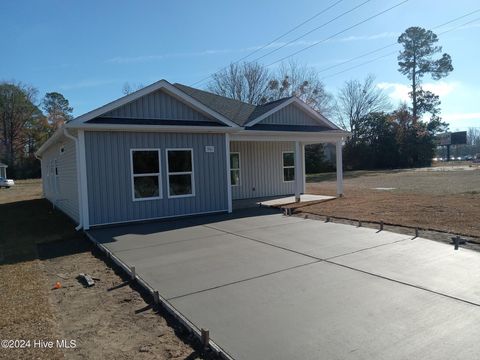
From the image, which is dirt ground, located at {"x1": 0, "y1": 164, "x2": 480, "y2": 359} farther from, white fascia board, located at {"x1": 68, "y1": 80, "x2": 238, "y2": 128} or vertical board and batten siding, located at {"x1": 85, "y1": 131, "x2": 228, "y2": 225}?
white fascia board, located at {"x1": 68, "y1": 80, "x2": 238, "y2": 128}

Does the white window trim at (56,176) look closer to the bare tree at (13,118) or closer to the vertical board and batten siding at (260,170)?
the vertical board and batten siding at (260,170)

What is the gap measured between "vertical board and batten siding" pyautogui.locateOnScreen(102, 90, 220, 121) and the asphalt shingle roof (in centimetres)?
178

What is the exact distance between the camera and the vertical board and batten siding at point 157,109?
10.7 m

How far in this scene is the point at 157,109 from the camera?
11.2 metres

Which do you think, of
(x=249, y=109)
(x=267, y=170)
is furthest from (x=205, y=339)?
(x=249, y=109)

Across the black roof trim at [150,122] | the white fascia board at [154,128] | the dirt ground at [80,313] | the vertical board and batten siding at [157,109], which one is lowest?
the dirt ground at [80,313]

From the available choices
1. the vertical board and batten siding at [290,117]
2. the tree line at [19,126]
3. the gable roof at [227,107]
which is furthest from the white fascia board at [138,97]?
the tree line at [19,126]

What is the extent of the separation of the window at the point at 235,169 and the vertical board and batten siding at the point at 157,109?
4.45 metres

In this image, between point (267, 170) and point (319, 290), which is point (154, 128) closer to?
point (319, 290)

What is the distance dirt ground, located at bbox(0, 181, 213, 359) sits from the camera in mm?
3615

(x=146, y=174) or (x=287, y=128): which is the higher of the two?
(x=287, y=128)

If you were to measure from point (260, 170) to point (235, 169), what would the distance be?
49.6 inches


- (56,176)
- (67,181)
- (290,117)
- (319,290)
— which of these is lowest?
(319,290)

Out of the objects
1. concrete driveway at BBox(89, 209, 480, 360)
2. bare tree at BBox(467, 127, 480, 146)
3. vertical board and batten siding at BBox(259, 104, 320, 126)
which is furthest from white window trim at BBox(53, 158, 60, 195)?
bare tree at BBox(467, 127, 480, 146)
